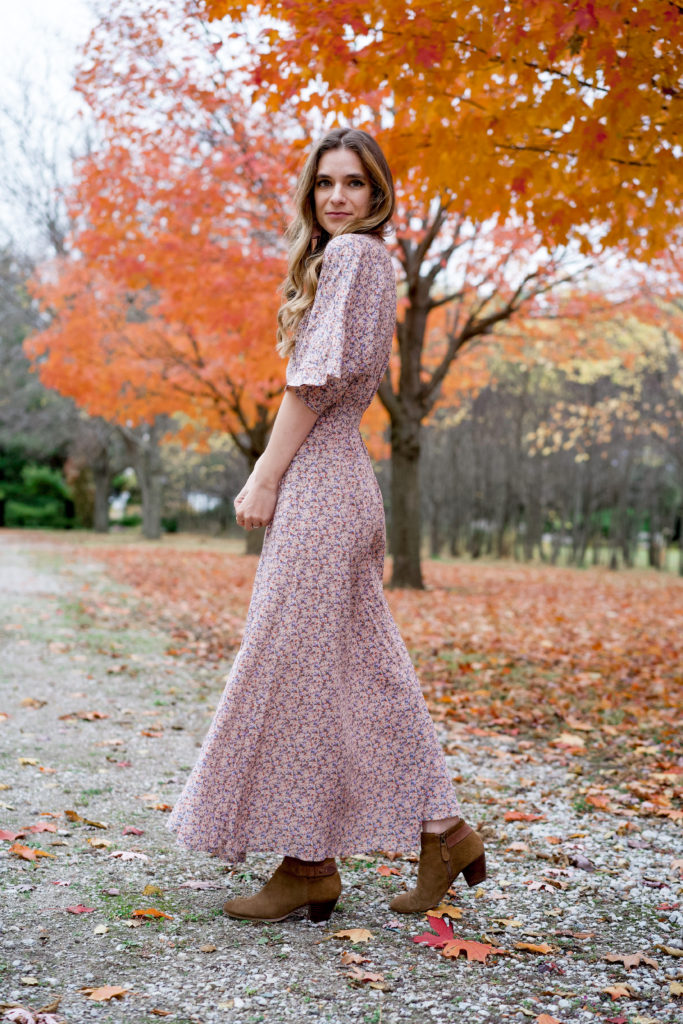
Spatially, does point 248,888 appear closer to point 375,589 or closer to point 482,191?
point 375,589

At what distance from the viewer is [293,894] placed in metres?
2.42

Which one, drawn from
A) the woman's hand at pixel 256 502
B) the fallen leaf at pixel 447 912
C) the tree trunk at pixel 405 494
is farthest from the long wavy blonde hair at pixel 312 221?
the tree trunk at pixel 405 494

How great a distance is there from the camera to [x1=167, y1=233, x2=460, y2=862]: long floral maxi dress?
7.52ft

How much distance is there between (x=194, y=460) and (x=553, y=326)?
22.5 metres

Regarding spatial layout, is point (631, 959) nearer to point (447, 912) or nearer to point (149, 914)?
point (447, 912)

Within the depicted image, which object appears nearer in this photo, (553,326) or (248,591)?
(248,591)

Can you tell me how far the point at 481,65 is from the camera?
14.1 ft

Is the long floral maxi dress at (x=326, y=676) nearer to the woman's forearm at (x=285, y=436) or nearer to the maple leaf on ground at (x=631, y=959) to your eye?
the woman's forearm at (x=285, y=436)

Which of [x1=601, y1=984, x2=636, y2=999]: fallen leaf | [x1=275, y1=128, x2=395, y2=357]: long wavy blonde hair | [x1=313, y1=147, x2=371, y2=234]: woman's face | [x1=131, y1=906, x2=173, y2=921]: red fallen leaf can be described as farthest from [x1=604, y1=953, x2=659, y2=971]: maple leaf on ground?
[x1=313, y1=147, x2=371, y2=234]: woman's face

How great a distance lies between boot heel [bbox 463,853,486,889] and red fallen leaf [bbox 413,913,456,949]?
0.14 metres

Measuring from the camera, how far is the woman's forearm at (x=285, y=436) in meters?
2.33

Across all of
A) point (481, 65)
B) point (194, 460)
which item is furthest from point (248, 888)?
point (194, 460)

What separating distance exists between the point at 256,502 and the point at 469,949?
1260mm

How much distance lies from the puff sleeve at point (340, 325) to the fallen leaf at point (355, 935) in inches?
54.1
